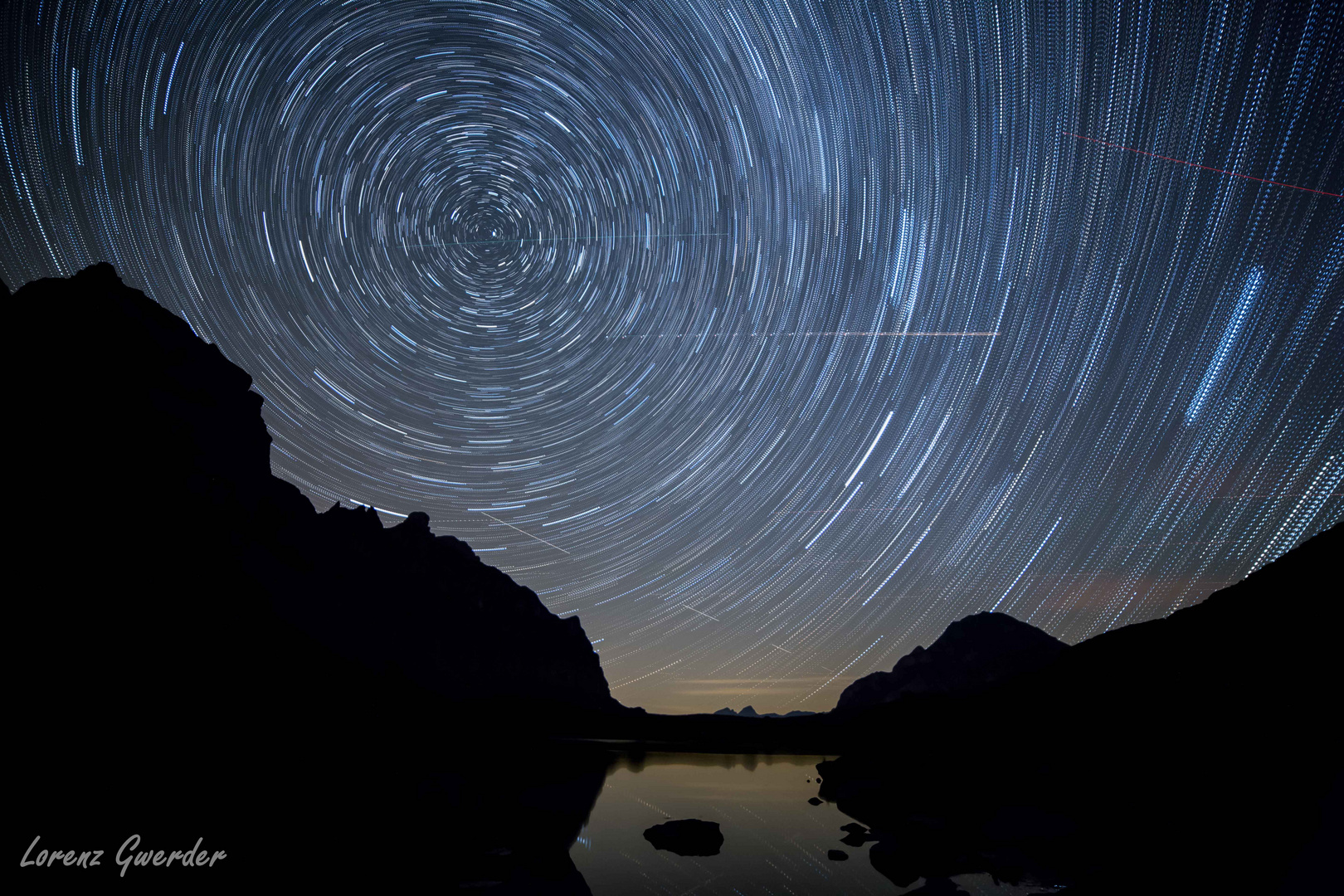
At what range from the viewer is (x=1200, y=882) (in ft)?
47.6

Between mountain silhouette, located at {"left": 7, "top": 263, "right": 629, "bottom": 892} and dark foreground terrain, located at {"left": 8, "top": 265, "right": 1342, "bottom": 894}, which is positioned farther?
mountain silhouette, located at {"left": 7, "top": 263, "right": 629, "bottom": 892}

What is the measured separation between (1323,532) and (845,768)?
55.2 metres

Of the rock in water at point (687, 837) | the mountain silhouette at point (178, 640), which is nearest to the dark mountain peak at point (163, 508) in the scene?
the mountain silhouette at point (178, 640)

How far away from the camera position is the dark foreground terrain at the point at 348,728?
1716 cm

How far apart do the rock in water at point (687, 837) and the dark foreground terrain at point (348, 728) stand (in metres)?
3.27

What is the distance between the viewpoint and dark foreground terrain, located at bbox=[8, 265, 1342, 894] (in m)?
17.2

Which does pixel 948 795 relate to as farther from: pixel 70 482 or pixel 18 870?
pixel 70 482

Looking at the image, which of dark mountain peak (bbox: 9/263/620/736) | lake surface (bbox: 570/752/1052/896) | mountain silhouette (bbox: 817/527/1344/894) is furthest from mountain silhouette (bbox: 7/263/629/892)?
mountain silhouette (bbox: 817/527/1344/894)

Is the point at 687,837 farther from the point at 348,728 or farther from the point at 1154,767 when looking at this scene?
the point at 348,728

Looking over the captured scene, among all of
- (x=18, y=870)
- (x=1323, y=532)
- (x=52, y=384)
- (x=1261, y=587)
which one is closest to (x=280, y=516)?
(x=52, y=384)

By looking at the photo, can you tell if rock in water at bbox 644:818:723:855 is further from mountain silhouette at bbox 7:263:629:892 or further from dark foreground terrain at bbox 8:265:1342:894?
mountain silhouette at bbox 7:263:629:892

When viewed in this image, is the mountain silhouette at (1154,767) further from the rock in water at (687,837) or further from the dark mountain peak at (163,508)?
the dark mountain peak at (163,508)

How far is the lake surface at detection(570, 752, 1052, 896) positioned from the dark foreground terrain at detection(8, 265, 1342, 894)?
1.12 metres

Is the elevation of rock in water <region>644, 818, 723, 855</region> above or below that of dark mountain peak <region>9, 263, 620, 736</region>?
below
